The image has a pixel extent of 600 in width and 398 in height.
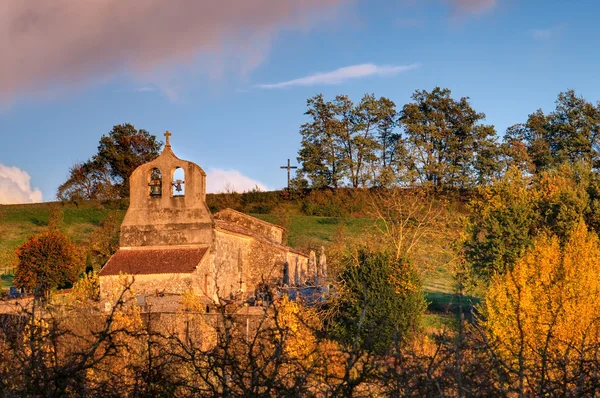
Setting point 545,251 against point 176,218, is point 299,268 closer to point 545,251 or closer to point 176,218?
point 176,218

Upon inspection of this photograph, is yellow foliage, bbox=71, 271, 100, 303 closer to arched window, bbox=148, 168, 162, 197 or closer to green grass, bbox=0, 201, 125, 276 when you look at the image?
arched window, bbox=148, 168, 162, 197

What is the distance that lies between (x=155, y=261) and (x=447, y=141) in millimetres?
44160

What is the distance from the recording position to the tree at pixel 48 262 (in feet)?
135

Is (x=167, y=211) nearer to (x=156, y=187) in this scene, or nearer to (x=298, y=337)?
(x=156, y=187)

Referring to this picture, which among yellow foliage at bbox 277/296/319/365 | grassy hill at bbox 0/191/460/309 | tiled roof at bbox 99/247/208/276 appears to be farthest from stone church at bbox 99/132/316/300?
grassy hill at bbox 0/191/460/309

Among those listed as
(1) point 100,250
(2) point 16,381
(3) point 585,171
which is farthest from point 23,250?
(2) point 16,381

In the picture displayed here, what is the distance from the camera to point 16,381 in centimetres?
557

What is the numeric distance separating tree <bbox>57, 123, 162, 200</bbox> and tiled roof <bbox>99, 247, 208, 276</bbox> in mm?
39561

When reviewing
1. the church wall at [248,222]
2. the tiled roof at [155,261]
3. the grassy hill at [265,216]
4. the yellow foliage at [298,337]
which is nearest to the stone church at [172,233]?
the tiled roof at [155,261]

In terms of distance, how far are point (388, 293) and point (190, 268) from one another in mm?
7995

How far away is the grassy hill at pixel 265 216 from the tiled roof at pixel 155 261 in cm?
1860

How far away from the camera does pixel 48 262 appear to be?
137 feet

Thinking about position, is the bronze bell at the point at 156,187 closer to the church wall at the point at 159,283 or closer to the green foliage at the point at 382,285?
the church wall at the point at 159,283

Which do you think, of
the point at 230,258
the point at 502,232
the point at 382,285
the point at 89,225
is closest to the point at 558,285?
the point at 382,285
